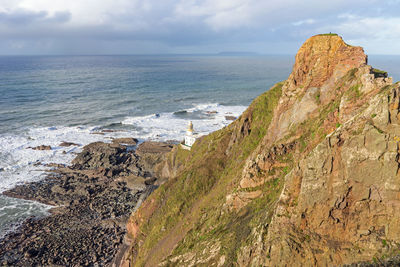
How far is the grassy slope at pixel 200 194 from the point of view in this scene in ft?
94.1

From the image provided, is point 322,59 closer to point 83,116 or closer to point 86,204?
point 86,204

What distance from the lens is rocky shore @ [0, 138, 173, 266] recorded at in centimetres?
4003

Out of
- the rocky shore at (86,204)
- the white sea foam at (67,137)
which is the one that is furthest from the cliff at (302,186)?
the white sea foam at (67,137)

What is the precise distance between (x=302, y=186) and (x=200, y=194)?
2143 cm

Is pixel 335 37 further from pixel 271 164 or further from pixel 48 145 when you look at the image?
pixel 48 145

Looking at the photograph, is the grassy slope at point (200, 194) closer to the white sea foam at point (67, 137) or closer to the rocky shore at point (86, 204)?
the rocky shore at point (86, 204)

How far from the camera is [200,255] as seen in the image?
72.7 feet

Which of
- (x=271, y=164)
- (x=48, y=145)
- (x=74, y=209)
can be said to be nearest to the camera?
(x=271, y=164)

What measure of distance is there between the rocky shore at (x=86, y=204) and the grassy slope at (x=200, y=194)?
11482mm

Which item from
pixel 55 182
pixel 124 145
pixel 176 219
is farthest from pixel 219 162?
pixel 124 145

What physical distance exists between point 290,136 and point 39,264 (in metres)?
39.1

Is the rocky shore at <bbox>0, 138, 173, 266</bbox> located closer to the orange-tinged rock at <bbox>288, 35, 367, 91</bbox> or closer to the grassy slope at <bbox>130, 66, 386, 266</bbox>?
the grassy slope at <bbox>130, 66, 386, 266</bbox>

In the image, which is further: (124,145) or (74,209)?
(124,145)

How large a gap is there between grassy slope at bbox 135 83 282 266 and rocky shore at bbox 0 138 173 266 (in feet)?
37.7
